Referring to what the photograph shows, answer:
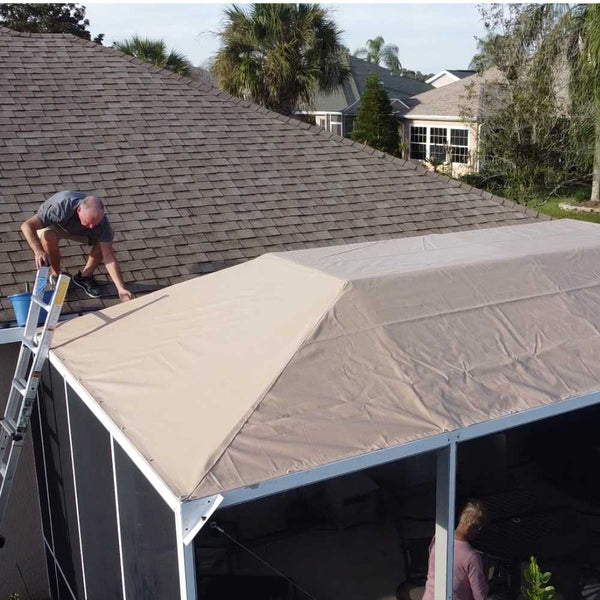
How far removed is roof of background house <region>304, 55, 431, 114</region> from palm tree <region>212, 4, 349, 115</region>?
25.0 ft

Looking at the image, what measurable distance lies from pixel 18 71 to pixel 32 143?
7.14ft

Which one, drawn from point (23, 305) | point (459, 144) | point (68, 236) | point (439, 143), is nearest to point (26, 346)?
point (23, 305)

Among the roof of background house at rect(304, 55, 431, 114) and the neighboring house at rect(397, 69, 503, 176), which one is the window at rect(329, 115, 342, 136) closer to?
the roof of background house at rect(304, 55, 431, 114)

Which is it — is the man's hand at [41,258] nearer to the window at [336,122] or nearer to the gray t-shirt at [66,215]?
the gray t-shirt at [66,215]

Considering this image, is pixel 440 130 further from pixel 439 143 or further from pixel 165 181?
pixel 165 181

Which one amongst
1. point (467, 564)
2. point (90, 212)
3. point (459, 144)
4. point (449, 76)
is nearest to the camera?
point (467, 564)

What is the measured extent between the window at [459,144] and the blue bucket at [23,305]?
28.6 m

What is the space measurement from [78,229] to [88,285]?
0.64 metres

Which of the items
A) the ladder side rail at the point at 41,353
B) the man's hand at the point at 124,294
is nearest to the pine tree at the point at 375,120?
the man's hand at the point at 124,294

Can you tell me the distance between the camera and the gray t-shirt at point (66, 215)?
7391 millimetres

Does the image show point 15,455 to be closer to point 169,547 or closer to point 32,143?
point 169,547

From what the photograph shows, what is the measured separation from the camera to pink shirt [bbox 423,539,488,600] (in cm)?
557

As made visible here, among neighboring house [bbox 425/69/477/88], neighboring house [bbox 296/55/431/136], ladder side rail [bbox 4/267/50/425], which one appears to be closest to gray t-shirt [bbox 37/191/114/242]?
ladder side rail [bbox 4/267/50/425]

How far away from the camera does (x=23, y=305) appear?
6781mm
